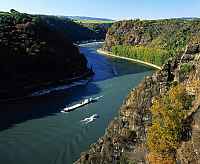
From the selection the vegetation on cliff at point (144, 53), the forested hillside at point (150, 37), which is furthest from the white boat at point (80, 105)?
the forested hillside at point (150, 37)

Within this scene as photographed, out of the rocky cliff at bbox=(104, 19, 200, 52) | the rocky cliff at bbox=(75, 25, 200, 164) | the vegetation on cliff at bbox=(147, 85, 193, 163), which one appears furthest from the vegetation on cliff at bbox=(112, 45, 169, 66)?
the vegetation on cliff at bbox=(147, 85, 193, 163)

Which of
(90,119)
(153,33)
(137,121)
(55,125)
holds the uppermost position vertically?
(153,33)

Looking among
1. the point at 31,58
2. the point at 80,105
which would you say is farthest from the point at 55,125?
the point at 31,58

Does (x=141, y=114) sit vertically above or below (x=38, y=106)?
above

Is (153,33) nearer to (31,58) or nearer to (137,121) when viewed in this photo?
(31,58)

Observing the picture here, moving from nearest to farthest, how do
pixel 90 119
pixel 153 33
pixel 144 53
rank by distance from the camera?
pixel 90 119 → pixel 144 53 → pixel 153 33

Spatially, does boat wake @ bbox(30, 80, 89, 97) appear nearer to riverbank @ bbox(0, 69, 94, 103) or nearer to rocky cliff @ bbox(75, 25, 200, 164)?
riverbank @ bbox(0, 69, 94, 103)
